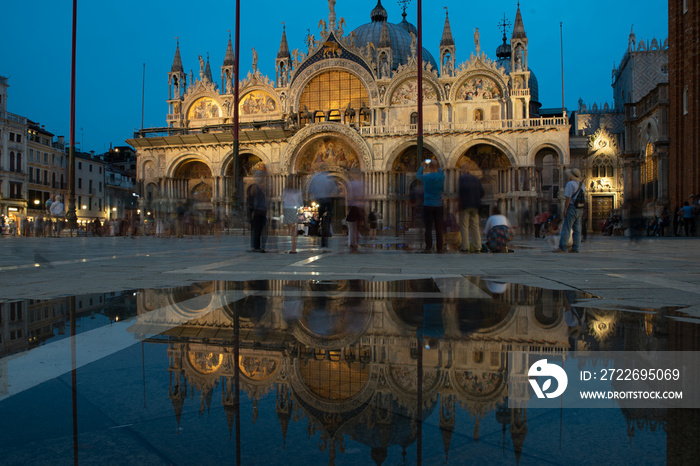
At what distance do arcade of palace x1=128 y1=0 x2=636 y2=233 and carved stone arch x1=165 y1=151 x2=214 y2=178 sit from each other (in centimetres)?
8

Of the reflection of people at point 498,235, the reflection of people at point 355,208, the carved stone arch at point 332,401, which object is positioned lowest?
the carved stone arch at point 332,401

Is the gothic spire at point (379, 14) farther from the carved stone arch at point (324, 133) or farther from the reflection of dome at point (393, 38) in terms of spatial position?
the carved stone arch at point (324, 133)

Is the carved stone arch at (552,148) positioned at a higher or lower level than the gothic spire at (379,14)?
lower

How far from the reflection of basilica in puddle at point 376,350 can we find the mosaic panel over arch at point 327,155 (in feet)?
103

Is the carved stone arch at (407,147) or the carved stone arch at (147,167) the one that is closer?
the carved stone arch at (407,147)

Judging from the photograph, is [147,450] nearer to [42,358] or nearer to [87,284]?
[42,358]

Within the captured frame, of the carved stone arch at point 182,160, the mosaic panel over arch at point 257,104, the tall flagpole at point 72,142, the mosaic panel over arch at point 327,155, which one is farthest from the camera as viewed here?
the mosaic panel over arch at point 257,104

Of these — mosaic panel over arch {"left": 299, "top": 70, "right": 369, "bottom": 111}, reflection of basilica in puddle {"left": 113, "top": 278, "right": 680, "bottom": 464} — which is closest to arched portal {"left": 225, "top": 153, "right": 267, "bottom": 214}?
mosaic panel over arch {"left": 299, "top": 70, "right": 369, "bottom": 111}

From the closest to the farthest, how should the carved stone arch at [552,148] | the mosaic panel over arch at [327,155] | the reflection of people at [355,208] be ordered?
the reflection of people at [355,208]
the carved stone arch at [552,148]
the mosaic panel over arch at [327,155]

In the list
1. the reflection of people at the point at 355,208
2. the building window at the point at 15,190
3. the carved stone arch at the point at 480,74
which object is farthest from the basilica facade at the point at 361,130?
the reflection of people at the point at 355,208

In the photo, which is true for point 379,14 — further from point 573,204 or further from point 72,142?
point 573,204

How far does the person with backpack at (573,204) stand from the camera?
9.02 metres

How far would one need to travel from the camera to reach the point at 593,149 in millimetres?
36281

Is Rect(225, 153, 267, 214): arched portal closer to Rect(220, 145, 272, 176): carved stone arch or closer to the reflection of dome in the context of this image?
Rect(220, 145, 272, 176): carved stone arch
